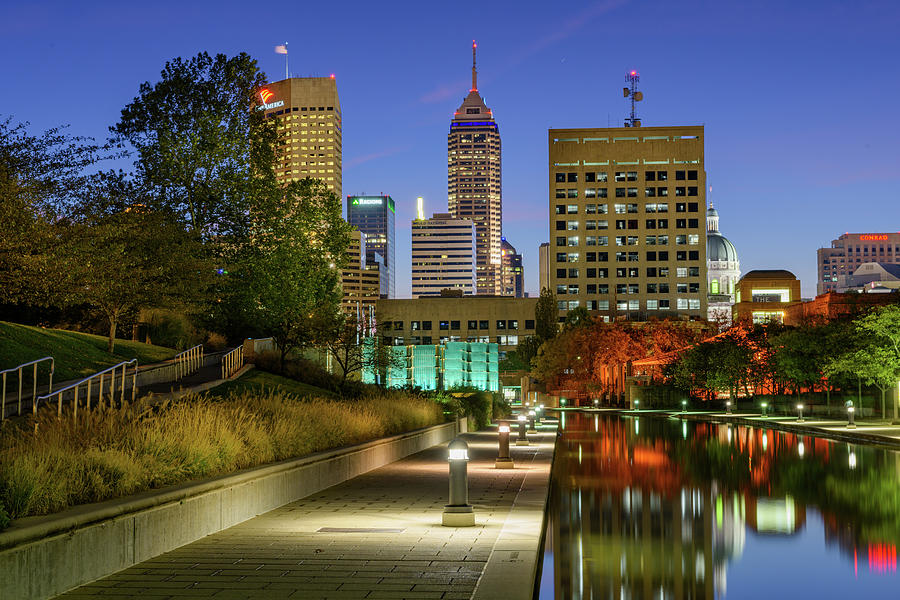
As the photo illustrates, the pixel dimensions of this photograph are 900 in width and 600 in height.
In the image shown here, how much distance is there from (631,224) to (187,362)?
143m

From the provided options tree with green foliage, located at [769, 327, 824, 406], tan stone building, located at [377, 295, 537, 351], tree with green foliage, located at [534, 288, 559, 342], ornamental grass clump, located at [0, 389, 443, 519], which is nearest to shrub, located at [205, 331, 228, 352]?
ornamental grass clump, located at [0, 389, 443, 519]

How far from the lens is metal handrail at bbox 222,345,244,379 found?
104 ft

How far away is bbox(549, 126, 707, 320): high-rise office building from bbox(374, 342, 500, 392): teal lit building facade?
11353 cm

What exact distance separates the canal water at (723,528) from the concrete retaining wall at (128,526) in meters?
3.88

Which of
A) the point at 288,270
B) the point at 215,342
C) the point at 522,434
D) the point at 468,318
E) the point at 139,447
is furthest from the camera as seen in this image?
the point at 468,318

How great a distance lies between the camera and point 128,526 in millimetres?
9062

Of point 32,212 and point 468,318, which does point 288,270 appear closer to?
point 32,212

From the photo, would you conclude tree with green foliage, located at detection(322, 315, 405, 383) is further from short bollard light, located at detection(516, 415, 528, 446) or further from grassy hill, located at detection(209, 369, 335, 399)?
short bollard light, located at detection(516, 415, 528, 446)

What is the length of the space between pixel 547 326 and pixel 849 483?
108 m

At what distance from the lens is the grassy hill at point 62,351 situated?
25984 millimetres

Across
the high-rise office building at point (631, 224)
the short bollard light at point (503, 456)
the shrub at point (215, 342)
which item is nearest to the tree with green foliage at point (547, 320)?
the high-rise office building at point (631, 224)

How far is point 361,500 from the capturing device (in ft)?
47.0

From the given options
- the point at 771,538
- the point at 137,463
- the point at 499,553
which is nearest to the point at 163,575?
the point at 137,463

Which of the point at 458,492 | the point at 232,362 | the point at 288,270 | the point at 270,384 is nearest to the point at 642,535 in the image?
the point at 458,492
